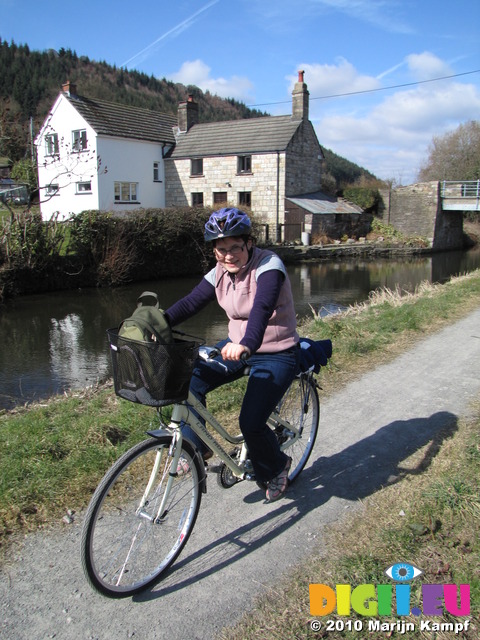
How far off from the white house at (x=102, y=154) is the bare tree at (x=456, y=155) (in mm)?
30033

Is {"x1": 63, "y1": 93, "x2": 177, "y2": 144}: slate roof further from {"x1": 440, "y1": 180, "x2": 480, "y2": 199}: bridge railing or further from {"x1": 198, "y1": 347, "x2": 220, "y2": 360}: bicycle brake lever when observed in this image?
{"x1": 198, "y1": 347, "x2": 220, "y2": 360}: bicycle brake lever

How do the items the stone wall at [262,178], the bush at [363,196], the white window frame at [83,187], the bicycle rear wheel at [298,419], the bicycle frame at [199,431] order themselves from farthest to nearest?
the bush at [363,196]
the stone wall at [262,178]
the white window frame at [83,187]
the bicycle rear wheel at [298,419]
the bicycle frame at [199,431]

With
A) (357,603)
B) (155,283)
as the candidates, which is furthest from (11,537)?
(155,283)

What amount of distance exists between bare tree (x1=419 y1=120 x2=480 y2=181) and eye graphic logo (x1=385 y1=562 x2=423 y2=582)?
52259 mm

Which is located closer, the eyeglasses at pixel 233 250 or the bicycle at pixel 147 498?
the bicycle at pixel 147 498

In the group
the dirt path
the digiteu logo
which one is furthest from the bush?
the digiteu logo

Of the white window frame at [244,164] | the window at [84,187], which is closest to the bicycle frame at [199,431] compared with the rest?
the window at [84,187]

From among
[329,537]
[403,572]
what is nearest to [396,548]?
[403,572]

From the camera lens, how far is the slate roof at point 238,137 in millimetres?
35031

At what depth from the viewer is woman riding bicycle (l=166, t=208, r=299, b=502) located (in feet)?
9.92

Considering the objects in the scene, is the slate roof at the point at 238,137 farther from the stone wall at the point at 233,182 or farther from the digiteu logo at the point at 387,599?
the digiteu logo at the point at 387,599

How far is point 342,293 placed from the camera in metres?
21.0

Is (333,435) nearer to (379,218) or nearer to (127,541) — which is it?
(127,541)

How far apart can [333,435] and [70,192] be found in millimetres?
33394
